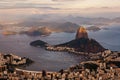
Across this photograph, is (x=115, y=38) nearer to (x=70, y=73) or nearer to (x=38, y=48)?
(x=38, y=48)

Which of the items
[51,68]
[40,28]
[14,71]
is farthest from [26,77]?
[40,28]

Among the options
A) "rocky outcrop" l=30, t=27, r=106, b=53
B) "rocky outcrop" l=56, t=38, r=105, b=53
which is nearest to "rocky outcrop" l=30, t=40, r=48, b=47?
"rocky outcrop" l=30, t=27, r=106, b=53

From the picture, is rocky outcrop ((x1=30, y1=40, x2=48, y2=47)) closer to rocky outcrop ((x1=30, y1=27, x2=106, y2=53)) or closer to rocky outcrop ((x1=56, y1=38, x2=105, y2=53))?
rocky outcrop ((x1=30, y1=27, x2=106, y2=53))

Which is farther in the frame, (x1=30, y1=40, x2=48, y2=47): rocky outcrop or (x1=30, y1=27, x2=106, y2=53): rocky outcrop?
(x1=30, y1=40, x2=48, y2=47): rocky outcrop

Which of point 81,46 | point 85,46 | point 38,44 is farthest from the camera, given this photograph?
point 38,44

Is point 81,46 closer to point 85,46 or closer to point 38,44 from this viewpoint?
point 85,46

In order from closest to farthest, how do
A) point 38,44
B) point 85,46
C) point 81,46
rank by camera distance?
point 85,46 < point 81,46 < point 38,44

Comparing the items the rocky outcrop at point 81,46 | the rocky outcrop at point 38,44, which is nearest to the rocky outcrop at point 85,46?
the rocky outcrop at point 81,46

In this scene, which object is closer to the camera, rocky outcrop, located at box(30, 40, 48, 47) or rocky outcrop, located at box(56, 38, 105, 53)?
rocky outcrop, located at box(56, 38, 105, 53)

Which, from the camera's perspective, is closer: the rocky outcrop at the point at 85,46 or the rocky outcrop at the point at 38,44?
the rocky outcrop at the point at 85,46

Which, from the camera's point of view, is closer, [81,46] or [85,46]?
[85,46]

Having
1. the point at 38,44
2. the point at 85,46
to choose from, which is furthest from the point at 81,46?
the point at 38,44

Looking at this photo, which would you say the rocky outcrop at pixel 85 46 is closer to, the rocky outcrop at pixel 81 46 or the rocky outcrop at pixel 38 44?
the rocky outcrop at pixel 81 46
